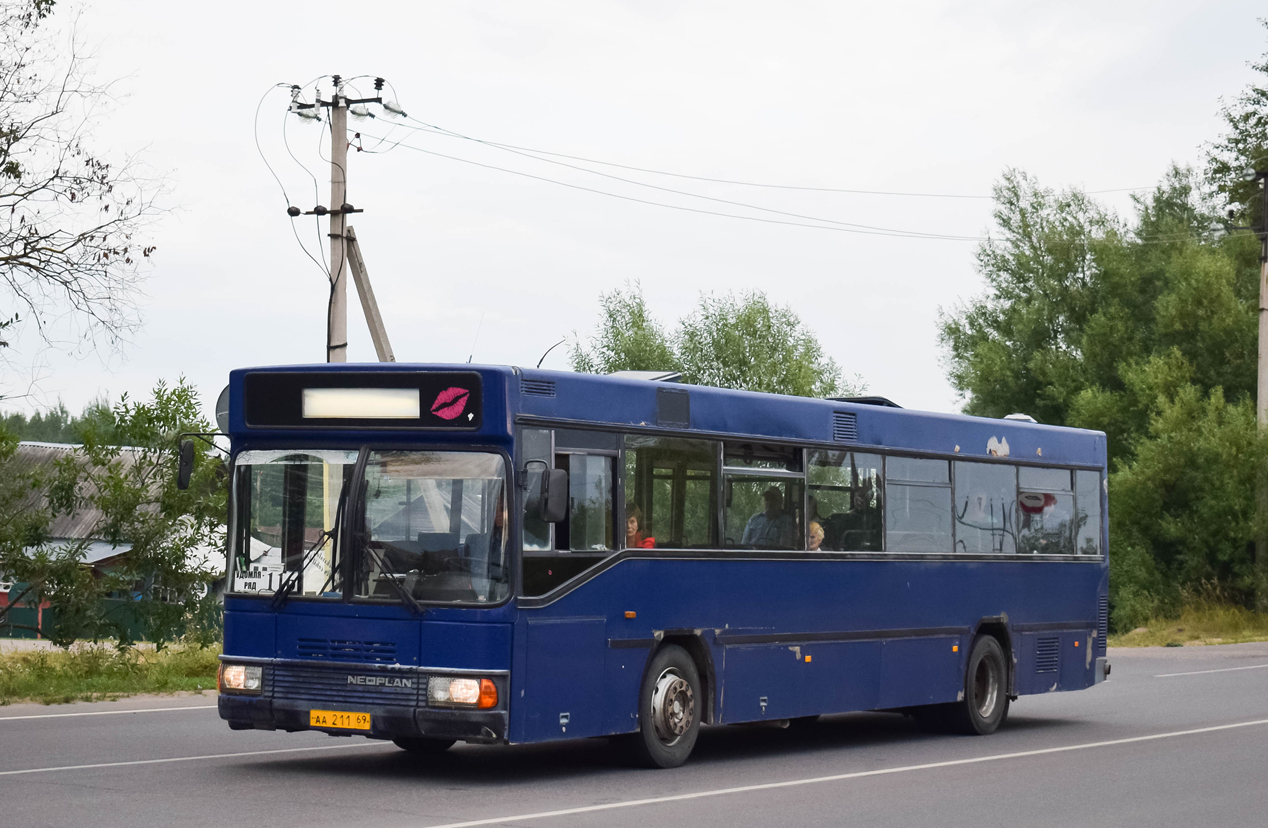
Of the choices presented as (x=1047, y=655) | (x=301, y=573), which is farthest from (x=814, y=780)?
(x=1047, y=655)

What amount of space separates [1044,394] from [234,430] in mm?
43321

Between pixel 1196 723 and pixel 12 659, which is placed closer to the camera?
pixel 1196 723

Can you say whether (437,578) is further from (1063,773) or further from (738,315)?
(738,315)

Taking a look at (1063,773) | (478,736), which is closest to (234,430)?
(478,736)

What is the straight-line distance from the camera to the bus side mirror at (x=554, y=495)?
427 inches

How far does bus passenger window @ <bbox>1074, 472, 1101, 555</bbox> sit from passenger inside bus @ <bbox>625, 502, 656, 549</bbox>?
6972 mm

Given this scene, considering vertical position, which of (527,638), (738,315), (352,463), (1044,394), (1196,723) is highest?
(738,315)

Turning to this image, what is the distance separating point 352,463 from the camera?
11.3 m

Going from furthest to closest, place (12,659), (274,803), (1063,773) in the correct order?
(12,659) → (1063,773) → (274,803)

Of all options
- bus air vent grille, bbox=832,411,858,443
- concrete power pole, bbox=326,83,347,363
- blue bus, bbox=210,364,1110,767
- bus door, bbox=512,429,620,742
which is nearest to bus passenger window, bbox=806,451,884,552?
blue bus, bbox=210,364,1110,767

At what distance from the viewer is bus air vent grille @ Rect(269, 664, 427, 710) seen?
10938 millimetres

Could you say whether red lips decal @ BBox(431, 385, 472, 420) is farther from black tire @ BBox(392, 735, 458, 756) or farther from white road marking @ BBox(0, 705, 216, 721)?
white road marking @ BBox(0, 705, 216, 721)

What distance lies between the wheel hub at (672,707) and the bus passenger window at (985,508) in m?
4.19

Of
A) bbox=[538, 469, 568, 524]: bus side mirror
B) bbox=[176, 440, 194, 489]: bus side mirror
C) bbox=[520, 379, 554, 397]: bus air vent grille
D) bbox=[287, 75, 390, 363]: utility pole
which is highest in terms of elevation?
bbox=[287, 75, 390, 363]: utility pole
